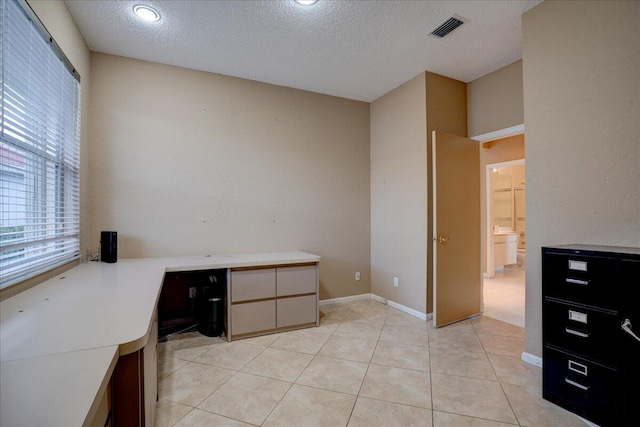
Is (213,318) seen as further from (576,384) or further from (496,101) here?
(496,101)

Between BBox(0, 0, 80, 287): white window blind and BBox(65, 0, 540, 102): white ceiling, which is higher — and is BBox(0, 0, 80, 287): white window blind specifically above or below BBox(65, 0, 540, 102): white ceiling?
below

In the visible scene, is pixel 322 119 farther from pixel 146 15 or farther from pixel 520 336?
pixel 520 336

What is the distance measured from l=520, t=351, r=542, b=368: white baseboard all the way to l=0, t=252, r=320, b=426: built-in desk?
2654 mm

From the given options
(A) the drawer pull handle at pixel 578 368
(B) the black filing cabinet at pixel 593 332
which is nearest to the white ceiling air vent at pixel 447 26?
(B) the black filing cabinet at pixel 593 332

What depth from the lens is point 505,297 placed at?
168 inches

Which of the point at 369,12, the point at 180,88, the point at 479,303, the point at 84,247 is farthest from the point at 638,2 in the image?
the point at 84,247

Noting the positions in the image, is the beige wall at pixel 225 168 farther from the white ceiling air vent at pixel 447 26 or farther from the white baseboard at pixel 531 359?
the white baseboard at pixel 531 359

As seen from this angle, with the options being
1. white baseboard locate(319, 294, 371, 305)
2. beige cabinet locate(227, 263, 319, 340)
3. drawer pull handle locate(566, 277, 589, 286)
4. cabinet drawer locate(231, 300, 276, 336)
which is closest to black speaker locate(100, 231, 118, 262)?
beige cabinet locate(227, 263, 319, 340)

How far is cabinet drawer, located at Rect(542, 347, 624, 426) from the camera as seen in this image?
5.24 ft

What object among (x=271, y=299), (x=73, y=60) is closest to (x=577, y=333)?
(x=271, y=299)

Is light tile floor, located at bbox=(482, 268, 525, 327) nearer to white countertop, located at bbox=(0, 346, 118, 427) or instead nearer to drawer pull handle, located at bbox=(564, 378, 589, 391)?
drawer pull handle, located at bbox=(564, 378, 589, 391)

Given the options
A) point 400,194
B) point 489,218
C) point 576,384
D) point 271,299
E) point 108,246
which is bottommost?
point 576,384

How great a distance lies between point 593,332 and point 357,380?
1.46 metres

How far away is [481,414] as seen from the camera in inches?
69.7
